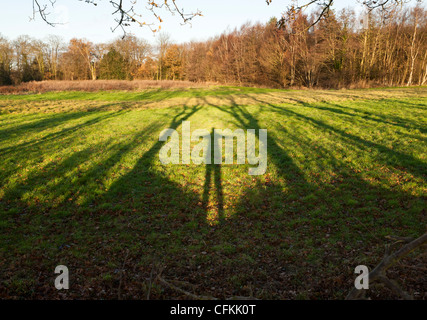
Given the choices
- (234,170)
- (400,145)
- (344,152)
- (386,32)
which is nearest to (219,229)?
(234,170)

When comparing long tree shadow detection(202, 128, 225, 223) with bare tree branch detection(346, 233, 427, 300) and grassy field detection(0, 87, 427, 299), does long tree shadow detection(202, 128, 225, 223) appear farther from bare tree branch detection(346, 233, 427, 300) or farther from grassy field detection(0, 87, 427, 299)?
bare tree branch detection(346, 233, 427, 300)

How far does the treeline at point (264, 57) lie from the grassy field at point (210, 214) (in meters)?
15.3

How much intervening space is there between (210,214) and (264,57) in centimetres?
4851

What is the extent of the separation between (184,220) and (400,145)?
404 inches

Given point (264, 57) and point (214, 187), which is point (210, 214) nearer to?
point (214, 187)

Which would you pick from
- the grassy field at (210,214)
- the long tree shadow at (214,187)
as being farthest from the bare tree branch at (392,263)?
the long tree shadow at (214,187)

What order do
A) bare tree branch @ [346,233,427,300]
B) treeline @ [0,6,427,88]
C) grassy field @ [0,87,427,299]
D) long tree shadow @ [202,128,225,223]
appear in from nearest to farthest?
1. bare tree branch @ [346,233,427,300]
2. grassy field @ [0,87,427,299]
3. long tree shadow @ [202,128,225,223]
4. treeline @ [0,6,427,88]

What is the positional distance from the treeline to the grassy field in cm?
1526

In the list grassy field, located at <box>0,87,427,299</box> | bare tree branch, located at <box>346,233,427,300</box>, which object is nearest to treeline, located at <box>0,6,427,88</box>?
grassy field, located at <box>0,87,427,299</box>

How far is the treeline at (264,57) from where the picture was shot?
4203cm

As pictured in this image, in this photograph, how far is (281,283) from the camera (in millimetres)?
4984

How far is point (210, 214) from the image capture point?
775 cm

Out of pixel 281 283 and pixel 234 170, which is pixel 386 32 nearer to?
pixel 234 170

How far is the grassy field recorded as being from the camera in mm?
5094
